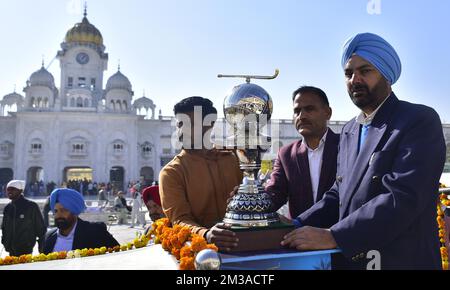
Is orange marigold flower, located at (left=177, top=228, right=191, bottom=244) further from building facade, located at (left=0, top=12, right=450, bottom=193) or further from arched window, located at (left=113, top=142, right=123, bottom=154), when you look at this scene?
arched window, located at (left=113, top=142, right=123, bottom=154)

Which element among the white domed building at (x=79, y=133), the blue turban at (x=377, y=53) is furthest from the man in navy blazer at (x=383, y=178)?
the white domed building at (x=79, y=133)

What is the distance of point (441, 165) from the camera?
1364mm

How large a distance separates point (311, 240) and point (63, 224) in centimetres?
260

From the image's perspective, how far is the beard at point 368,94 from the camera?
156 centimetres

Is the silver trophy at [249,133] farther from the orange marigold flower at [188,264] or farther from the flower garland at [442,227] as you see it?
the flower garland at [442,227]

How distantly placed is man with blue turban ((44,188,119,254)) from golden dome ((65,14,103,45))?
126 ft

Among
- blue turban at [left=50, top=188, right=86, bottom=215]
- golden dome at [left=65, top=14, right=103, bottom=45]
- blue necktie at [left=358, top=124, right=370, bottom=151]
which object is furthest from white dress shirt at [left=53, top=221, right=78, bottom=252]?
golden dome at [left=65, top=14, right=103, bottom=45]

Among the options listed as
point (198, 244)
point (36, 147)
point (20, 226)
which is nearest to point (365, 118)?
point (198, 244)

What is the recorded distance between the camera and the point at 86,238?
10.6 feet

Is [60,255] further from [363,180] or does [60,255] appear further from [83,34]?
[83,34]

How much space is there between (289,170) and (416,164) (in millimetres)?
1163

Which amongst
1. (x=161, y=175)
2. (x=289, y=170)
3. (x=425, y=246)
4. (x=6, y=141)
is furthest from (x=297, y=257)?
(x=6, y=141)

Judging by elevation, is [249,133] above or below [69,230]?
above

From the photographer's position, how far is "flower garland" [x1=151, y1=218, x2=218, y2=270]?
1.26 meters
